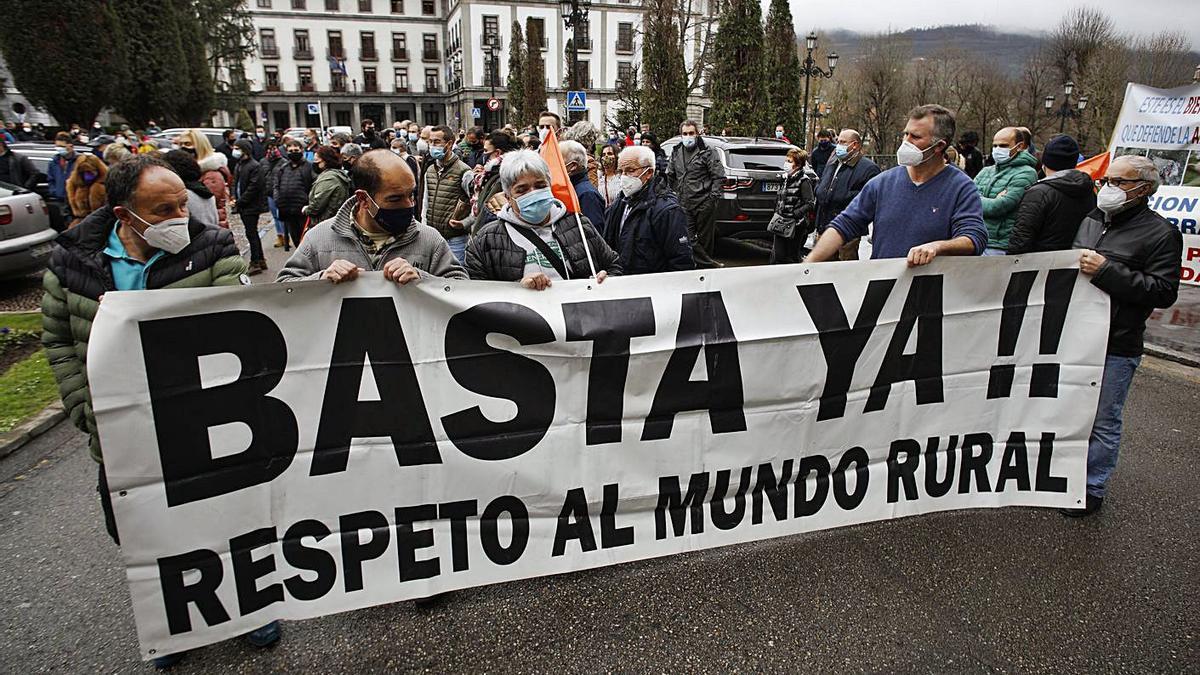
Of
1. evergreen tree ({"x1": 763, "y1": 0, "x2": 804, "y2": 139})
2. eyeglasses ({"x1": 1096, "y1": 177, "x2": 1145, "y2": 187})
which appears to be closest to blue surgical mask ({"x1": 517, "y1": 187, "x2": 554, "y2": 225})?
eyeglasses ({"x1": 1096, "y1": 177, "x2": 1145, "y2": 187})

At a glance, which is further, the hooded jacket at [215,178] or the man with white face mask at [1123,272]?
the hooded jacket at [215,178]

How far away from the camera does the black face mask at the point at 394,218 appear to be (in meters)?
3.08

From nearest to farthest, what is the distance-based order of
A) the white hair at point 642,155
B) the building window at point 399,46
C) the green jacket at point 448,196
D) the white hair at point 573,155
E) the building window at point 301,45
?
the white hair at point 642,155, the white hair at point 573,155, the green jacket at point 448,196, the building window at point 301,45, the building window at point 399,46

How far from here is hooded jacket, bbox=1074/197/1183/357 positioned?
3531 millimetres

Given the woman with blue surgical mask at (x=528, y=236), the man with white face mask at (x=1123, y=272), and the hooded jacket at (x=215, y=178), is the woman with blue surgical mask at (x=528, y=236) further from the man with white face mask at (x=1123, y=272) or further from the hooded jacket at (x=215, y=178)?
the hooded jacket at (x=215, y=178)

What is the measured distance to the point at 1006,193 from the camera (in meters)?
5.47

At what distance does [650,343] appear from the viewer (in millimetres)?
3061

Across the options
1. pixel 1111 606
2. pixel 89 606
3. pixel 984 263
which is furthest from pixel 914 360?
pixel 89 606

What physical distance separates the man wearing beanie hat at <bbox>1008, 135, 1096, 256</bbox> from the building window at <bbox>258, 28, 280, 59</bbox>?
83.5 metres

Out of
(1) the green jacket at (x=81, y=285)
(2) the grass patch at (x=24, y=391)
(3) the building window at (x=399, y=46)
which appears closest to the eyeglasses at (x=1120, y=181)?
(1) the green jacket at (x=81, y=285)

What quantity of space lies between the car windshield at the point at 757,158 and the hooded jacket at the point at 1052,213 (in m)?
6.55

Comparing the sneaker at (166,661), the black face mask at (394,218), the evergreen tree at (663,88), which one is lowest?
the sneaker at (166,661)

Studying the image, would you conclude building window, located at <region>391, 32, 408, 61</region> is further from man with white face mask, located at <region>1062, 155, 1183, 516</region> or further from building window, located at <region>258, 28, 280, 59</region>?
man with white face mask, located at <region>1062, 155, 1183, 516</region>

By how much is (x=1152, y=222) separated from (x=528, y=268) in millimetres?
3128
